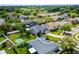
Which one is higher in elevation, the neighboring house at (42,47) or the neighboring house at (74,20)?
the neighboring house at (74,20)

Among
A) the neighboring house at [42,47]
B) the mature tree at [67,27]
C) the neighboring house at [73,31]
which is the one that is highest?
the mature tree at [67,27]

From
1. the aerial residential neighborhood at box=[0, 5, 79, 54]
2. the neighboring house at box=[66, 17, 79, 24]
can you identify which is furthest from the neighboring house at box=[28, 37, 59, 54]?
the neighboring house at box=[66, 17, 79, 24]

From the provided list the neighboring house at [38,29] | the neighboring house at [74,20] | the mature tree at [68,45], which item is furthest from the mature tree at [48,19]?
the mature tree at [68,45]

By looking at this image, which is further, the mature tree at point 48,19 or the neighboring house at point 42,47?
the mature tree at point 48,19

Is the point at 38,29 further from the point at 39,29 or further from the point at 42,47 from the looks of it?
the point at 42,47

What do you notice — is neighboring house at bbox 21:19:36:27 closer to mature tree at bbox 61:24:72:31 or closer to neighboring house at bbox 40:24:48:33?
neighboring house at bbox 40:24:48:33

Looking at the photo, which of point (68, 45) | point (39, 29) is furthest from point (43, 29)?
point (68, 45)

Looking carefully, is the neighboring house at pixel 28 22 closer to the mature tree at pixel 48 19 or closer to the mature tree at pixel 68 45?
the mature tree at pixel 48 19
